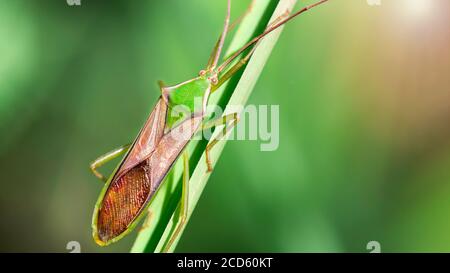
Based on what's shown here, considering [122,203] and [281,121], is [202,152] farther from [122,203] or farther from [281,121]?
[281,121]

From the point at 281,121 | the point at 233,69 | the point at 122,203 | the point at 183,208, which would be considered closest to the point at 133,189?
the point at 122,203

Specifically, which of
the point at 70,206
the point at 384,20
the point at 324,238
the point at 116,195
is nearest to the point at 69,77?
the point at 70,206

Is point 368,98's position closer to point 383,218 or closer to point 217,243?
point 383,218

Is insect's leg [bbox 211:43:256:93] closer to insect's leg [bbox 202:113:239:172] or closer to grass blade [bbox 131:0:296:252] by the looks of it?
grass blade [bbox 131:0:296:252]

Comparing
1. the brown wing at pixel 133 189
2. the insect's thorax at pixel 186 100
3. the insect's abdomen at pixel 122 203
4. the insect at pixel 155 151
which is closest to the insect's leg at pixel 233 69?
the insect at pixel 155 151

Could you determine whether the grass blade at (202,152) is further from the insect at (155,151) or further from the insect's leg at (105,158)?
the insect's leg at (105,158)

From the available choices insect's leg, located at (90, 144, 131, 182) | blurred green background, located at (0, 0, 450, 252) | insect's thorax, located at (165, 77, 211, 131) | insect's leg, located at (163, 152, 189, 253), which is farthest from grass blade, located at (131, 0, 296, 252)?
blurred green background, located at (0, 0, 450, 252)
